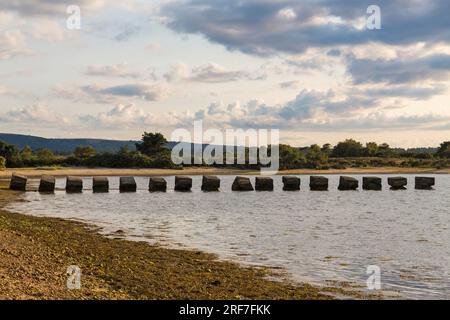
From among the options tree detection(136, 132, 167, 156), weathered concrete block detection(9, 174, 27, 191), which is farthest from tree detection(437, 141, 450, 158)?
weathered concrete block detection(9, 174, 27, 191)

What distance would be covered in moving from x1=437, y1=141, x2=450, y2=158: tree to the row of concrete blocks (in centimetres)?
6934

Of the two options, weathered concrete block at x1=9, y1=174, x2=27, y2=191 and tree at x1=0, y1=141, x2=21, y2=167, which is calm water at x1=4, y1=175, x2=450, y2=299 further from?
tree at x1=0, y1=141, x2=21, y2=167

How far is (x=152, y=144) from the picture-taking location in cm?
11350

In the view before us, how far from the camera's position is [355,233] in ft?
85.6

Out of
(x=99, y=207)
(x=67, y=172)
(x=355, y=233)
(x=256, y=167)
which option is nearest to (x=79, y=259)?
(x=355, y=233)

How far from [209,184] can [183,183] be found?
3.09 m

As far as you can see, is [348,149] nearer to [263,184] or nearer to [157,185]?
[263,184]

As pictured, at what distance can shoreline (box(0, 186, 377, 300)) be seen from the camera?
38.2 feet

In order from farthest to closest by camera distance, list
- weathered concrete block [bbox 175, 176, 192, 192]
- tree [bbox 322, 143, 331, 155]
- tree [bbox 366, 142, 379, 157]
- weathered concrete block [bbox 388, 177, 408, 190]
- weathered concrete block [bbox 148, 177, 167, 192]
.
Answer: tree [bbox 322, 143, 331, 155] → tree [bbox 366, 142, 379, 157] → weathered concrete block [bbox 388, 177, 408, 190] → weathered concrete block [bbox 175, 176, 192, 192] → weathered concrete block [bbox 148, 177, 167, 192]

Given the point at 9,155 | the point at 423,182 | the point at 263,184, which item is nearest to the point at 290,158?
the point at 423,182

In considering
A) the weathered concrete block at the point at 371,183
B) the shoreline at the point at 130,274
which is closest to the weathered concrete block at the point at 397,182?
the weathered concrete block at the point at 371,183

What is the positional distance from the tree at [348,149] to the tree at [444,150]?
19554 millimetres

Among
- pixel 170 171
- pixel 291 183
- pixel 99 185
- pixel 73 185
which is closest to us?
pixel 73 185
